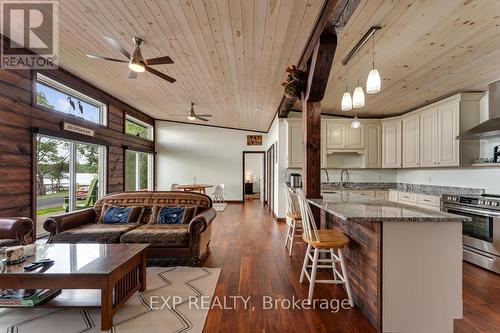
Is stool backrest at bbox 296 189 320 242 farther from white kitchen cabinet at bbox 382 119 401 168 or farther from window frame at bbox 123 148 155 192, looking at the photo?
window frame at bbox 123 148 155 192

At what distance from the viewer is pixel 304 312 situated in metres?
2.13

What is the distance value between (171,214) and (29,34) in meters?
3.03

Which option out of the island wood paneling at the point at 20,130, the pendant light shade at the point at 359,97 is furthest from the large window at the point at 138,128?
the pendant light shade at the point at 359,97

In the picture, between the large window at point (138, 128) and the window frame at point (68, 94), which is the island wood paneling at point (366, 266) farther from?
the large window at point (138, 128)

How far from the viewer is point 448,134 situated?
400cm

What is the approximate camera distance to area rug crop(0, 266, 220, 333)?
1.89 meters

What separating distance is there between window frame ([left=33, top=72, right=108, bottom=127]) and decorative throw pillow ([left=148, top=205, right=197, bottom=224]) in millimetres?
2556

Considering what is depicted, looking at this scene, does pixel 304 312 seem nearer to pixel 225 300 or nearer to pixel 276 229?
pixel 225 300

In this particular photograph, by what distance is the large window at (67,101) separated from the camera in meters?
4.07

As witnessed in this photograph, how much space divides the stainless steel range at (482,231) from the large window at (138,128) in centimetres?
759

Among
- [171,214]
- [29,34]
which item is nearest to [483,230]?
[171,214]

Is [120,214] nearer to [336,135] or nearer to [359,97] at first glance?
[359,97]

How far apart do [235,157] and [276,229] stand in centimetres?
479

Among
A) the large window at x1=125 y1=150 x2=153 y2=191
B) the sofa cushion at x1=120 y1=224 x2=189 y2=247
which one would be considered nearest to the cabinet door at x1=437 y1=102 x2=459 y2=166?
the sofa cushion at x1=120 y1=224 x2=189 y2=247
